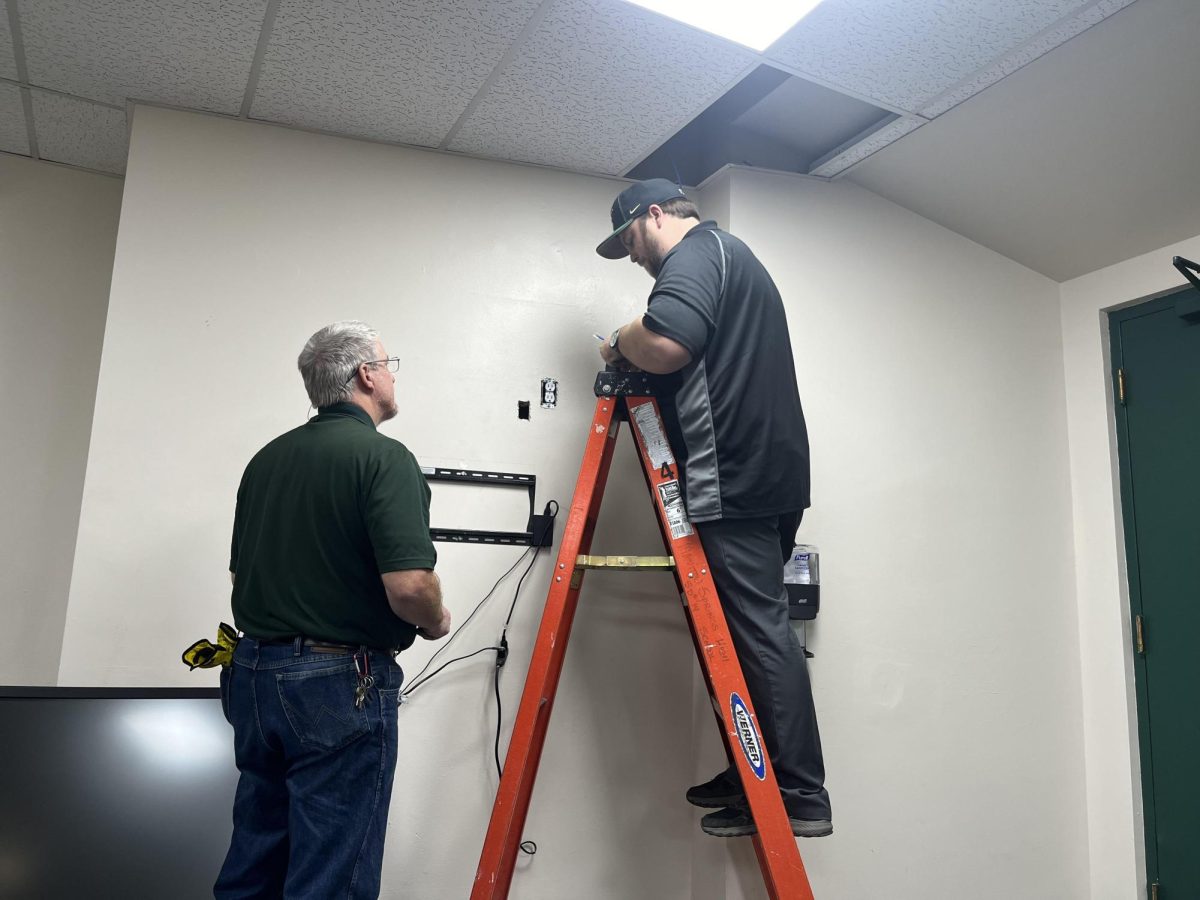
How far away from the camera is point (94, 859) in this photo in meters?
1.78

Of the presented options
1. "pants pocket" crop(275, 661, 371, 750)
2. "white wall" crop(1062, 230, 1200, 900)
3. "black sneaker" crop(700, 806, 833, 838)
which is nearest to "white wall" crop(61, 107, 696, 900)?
"black sneaker" crop(700, 806, 833, 838)

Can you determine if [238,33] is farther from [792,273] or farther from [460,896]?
[460,896]

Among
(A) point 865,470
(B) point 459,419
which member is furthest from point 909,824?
(B) point 459,419

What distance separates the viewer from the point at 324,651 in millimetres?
1532

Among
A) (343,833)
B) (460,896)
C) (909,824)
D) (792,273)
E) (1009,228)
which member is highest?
(1009,228)

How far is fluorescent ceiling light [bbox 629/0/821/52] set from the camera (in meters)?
1.91

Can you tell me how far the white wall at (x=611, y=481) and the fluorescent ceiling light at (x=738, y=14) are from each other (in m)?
0.71

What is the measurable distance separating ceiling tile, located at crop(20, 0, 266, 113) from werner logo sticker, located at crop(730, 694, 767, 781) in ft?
6.24

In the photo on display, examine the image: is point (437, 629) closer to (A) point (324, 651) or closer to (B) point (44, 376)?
(A) point (324, 651)

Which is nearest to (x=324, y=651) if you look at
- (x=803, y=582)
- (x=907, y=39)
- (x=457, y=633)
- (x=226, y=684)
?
(x=226, y=684)

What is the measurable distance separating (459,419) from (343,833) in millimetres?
1252

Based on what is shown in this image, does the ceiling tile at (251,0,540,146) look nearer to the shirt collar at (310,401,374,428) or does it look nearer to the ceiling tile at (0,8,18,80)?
the ceiling tile at (0,8,18,80)

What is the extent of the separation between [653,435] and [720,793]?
32.3 inches

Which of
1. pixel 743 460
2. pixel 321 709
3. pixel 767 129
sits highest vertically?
pixel 767 129
